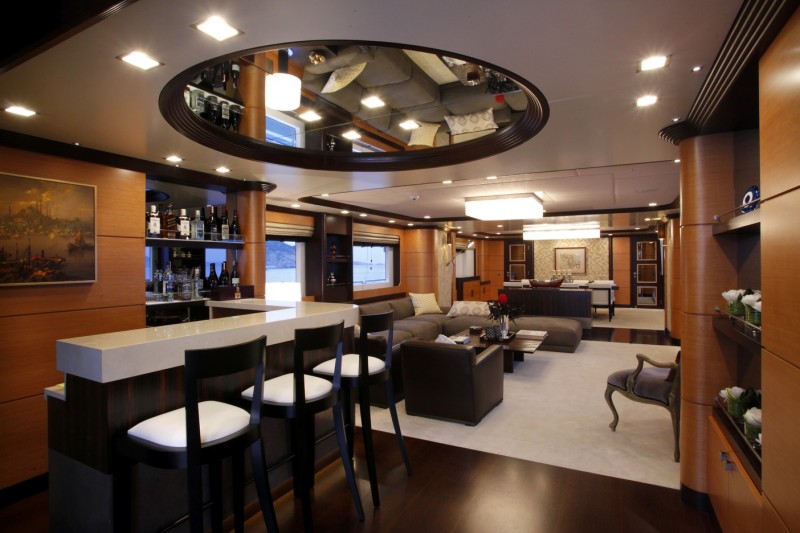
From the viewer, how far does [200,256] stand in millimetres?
5031

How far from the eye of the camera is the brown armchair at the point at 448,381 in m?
3.81

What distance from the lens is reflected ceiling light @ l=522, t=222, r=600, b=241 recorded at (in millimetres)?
9609

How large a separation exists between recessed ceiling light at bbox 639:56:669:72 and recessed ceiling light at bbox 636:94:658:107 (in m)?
0.35

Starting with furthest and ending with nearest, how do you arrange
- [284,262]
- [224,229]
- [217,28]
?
[284,262]
[224,229]
[217,28]

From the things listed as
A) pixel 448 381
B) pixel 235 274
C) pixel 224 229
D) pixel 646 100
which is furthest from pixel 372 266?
pixel 646 100

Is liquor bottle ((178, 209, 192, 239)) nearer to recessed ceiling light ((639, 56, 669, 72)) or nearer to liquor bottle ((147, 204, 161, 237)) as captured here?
liquor bottle ((147, 204, 161, 237))

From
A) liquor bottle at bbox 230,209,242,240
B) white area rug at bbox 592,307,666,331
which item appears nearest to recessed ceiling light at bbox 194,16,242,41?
liquor bottle at bbox 230,209,242,240

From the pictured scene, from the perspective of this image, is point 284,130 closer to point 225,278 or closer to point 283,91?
point 283,91

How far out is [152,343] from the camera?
6.13 ft

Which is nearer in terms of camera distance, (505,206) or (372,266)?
(505,206)

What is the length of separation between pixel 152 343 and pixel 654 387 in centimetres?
364

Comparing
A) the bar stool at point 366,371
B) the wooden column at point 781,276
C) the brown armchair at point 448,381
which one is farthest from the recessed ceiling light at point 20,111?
the wooden column at point 781,276

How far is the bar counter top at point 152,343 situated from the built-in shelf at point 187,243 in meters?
1.47

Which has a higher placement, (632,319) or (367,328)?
(367,328)
